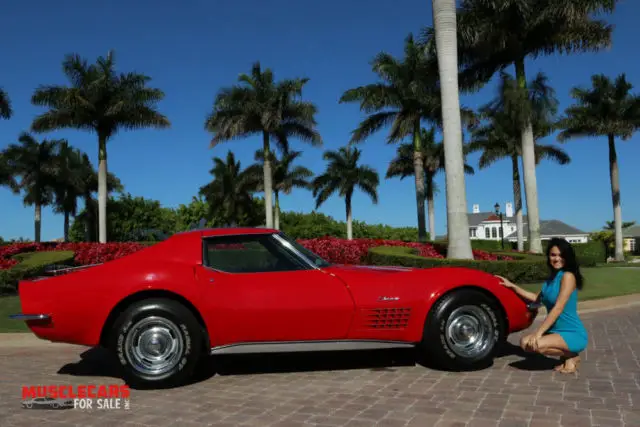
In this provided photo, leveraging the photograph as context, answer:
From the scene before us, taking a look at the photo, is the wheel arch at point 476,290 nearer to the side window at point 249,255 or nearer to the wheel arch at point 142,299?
the side window at point 249,255

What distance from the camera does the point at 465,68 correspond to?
23.7 metres

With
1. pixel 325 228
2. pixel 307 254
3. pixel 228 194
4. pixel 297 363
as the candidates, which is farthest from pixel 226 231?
pixel 325 228

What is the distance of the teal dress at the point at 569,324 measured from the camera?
4.44 metres

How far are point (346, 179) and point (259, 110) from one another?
2064 cm

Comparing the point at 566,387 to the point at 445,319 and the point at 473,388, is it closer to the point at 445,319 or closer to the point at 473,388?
the point at 473,388

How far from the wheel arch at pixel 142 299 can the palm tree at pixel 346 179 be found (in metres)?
42.9

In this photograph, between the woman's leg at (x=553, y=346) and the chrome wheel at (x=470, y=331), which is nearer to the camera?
the woman's leg at (x=553, y=346)

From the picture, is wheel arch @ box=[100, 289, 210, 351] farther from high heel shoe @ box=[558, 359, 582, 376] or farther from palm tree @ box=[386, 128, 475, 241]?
palm tree @ box=[386, 128, 475, 241]

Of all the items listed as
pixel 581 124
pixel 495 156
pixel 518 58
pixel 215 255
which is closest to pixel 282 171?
pixel 495 156

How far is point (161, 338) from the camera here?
440 centimetres

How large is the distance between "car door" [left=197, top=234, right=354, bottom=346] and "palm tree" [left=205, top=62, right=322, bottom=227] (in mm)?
24358

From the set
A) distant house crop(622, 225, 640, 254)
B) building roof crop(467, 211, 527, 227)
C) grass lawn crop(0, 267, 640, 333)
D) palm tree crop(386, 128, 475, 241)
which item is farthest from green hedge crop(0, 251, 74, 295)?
building roof crop(467, 211, 527, 227)

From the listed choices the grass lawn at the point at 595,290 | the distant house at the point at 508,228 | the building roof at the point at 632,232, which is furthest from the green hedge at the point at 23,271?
the building roof at the point at 632,232

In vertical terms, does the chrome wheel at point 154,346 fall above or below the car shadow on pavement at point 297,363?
above
